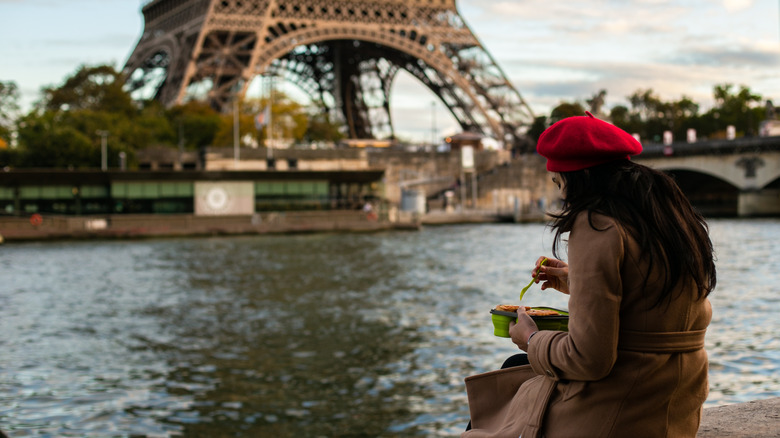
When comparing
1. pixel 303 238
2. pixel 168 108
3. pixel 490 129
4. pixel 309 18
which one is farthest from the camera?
pixel 490 129

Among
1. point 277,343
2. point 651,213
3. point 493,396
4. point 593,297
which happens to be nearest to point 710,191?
point 277,343

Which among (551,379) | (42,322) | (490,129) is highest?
(490,129)

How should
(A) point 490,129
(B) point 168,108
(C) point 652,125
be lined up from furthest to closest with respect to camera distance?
(C) point 652,125, (A) point 490,129, (B) point 168,108

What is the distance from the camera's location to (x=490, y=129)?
236 feet

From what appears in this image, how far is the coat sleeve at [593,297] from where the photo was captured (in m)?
2.96

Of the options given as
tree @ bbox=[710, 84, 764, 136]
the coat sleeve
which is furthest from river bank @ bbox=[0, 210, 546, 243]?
tree @ bbox=[710, 84, 764, 136]

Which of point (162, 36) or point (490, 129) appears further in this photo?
point (490, 129)

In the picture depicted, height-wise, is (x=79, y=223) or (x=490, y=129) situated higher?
(x=490, y=129)

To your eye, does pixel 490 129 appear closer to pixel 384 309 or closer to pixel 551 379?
pixel 384 309

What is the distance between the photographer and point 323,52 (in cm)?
7531

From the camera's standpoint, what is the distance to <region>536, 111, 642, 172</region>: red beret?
312 cm

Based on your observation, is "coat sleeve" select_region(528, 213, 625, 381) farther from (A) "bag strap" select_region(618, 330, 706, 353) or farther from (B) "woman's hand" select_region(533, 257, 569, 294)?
(B) "woman's hand" select_region(533, 257, 569, 294)

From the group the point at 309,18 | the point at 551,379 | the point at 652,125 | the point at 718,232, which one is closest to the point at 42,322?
the point at 551,379

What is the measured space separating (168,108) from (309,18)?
1290 cm
